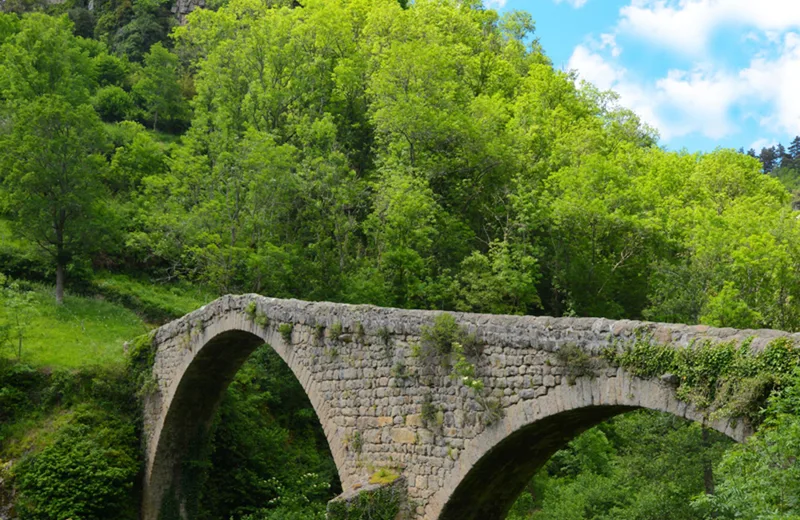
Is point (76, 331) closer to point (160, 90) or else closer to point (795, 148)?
point (160, 90)

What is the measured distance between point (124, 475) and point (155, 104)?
35277 mm

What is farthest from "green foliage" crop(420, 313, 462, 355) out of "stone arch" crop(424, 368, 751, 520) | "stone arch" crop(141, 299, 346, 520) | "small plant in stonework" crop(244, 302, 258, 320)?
"stone arch" crop(141, 299, 346, 520)

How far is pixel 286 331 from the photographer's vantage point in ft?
42.6

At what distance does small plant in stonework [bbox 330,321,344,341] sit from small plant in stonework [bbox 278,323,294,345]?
1.36 metres

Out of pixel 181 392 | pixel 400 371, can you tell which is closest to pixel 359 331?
pixel 400 371

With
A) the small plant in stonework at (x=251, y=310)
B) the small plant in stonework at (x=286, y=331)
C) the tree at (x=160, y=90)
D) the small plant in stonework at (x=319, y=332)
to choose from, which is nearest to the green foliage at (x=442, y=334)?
the small plant in stonework at (x=319, y=332)

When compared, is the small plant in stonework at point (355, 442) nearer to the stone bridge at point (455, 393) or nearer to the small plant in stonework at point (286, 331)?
the stone bridge at point (455, 393)

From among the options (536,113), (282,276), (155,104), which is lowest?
(282,276)

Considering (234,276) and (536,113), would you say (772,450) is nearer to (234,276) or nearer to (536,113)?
(234,276)

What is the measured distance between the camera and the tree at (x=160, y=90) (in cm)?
4659

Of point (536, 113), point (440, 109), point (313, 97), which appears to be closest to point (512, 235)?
point (440, 109)

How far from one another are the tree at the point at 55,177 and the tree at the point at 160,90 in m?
24.1

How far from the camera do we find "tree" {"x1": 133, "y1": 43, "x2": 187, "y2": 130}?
153 ft

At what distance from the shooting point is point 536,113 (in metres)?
30.5
